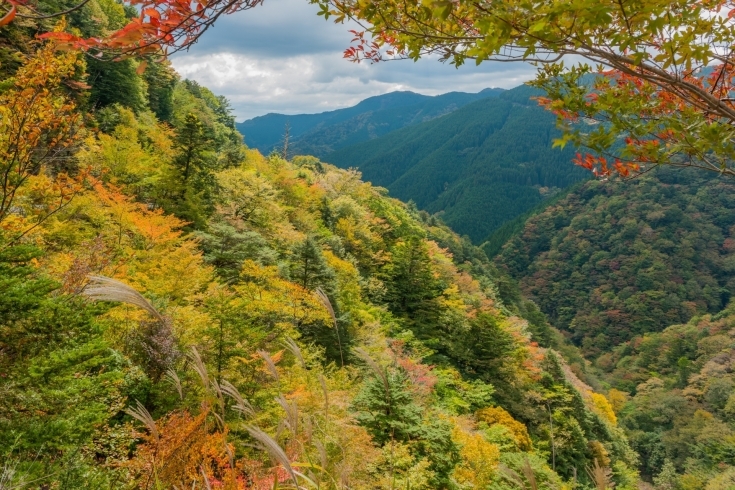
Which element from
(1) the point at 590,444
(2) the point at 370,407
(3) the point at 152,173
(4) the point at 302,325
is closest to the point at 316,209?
(3) the point at 152,173

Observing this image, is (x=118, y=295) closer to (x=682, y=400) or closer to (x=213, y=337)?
(x=213, y=337)

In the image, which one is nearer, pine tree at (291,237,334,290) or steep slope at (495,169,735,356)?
pine tree at (291,237,334,290)

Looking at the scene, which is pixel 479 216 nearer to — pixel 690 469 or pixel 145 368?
pixel 690 469

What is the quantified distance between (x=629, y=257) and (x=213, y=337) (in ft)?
343

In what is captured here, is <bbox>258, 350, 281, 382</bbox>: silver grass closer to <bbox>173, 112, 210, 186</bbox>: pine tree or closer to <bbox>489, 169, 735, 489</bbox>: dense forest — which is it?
<bbox>173, 112, 210, 186</bbox>: pine tree

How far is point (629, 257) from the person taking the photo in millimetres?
91375

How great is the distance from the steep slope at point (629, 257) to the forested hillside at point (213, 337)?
188 ft

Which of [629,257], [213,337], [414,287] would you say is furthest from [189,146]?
[629,257]

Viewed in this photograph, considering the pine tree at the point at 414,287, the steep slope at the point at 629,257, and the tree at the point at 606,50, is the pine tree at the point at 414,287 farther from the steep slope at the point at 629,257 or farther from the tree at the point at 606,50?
the steep slope at the point at 629,257

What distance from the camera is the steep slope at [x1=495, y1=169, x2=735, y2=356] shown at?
79.7m

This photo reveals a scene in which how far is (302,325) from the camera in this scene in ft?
52.1

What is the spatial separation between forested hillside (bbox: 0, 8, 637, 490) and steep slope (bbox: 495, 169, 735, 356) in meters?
57.4

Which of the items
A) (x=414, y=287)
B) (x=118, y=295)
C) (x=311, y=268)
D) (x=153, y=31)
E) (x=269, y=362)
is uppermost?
(x=153, y=31)

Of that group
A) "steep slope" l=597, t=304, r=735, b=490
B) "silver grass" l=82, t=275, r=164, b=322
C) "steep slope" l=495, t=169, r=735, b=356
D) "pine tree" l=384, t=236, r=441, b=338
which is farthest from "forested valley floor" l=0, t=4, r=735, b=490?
"steep slope" l=495, t=169, r=735, b=356
